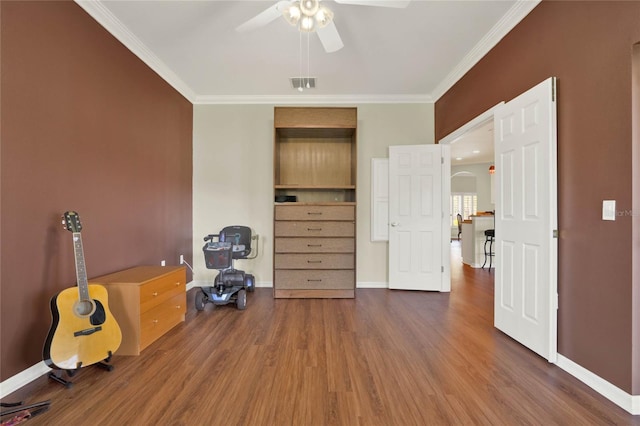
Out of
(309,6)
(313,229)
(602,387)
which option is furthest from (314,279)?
(309,6)

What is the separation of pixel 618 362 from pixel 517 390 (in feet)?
1.86

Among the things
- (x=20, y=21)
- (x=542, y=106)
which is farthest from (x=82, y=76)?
(x=542, y=106)

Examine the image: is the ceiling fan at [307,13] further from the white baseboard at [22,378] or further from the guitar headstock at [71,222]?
the white baseboard at [22,378]

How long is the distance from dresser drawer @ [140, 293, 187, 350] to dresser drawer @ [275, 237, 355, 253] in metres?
1.27

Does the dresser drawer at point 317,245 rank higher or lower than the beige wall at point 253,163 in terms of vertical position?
lower

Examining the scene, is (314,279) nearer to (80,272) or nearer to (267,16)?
(80,272)

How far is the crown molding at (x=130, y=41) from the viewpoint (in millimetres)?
2148

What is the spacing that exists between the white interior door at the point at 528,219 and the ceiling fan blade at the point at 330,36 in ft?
5.25

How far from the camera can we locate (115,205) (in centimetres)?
245

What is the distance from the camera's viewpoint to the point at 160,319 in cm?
231

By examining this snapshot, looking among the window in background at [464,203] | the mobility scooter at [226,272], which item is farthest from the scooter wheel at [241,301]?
the window in background at [464,203]

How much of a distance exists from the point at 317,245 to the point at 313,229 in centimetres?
22

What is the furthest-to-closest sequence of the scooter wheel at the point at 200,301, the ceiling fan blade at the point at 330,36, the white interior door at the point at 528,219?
1. the scooter wheel at the point at 200,301
2. the ceiling fan blade at the point at 330,36
3. the white interior door at the point at 528,219

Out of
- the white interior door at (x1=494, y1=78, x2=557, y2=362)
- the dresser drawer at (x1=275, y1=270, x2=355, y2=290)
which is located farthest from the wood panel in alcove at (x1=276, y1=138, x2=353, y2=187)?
the white interior door at (x1=494, y1=78, x2=557, y2=362)
